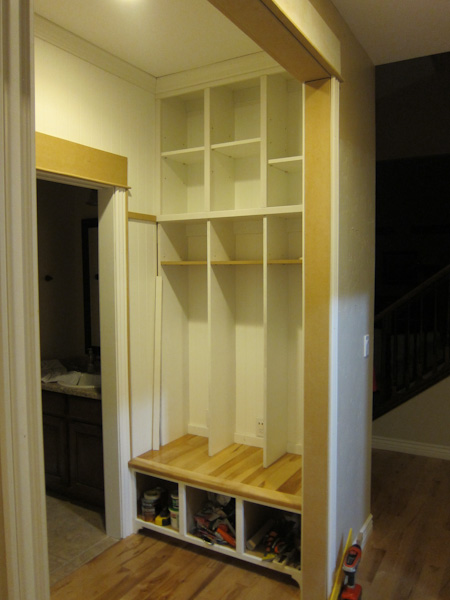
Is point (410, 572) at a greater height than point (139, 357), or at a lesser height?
lesser

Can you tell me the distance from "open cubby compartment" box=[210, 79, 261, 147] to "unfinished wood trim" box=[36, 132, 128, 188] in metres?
0.62

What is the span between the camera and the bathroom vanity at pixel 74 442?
3.15 m

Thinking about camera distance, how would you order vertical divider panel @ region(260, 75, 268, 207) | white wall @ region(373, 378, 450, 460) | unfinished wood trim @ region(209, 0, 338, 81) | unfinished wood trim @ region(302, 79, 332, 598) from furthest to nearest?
white wall @ region(373, 378, 450, 460) < vertical divider panel @ region(260, 75, 268, 207) < unfinished wood trim @ region(302, 79, 332, 598) < unfinished wood trim @ region(209, 0, 338, 81)

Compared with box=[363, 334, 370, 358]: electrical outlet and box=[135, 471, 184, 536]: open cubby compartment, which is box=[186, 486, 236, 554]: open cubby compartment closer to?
box=[135, 471, 184, 536]: open cubby compartment

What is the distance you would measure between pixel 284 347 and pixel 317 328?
31.1 inches

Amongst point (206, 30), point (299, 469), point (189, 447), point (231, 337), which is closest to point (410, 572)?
point (299, 469)

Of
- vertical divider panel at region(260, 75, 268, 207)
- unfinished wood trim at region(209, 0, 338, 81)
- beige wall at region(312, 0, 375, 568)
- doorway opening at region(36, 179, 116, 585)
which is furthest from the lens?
doorway opening at region(36, 179, 116, 585)

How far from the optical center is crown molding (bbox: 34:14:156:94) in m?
2.40

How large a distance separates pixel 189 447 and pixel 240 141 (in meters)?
1.92

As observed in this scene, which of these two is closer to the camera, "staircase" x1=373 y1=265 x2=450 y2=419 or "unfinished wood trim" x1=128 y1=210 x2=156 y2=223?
"unfinished wood trim" x1=128 y1=210 x2=156 y2=223

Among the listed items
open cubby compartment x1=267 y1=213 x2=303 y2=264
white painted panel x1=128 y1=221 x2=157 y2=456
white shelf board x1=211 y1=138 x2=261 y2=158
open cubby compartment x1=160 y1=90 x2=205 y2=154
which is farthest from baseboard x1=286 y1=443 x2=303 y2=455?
open cubby compartment x1=160 y1=90 x2=205 y2=154

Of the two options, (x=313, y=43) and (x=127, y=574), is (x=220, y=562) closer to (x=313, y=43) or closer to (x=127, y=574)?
(x=127, y=574)

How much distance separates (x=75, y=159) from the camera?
A: 256 centimetres

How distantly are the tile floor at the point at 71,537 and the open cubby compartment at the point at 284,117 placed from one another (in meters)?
2.45
